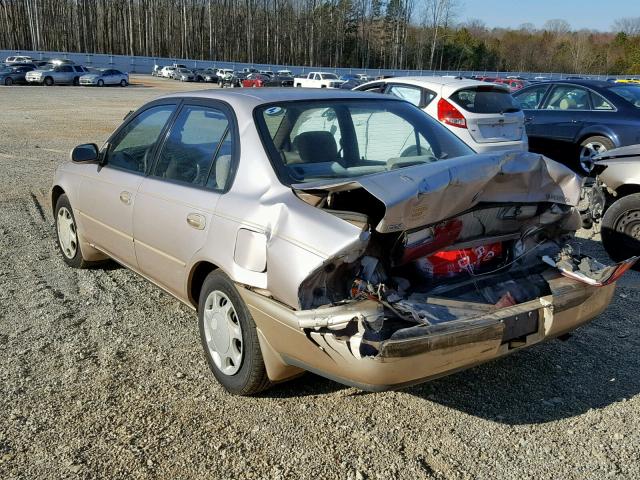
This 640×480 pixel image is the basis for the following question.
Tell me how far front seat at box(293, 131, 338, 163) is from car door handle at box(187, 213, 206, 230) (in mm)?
663

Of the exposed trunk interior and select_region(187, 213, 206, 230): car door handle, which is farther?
select_region(187, 213, 206, 230): car door handle

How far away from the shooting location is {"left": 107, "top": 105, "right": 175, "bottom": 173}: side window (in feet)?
13.5

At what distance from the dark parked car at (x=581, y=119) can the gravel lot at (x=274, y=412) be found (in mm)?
5898

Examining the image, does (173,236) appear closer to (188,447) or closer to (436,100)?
(188,447)

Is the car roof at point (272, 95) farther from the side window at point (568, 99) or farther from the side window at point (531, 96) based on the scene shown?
the side window at point (531, 96)

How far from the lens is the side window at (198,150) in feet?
11.3

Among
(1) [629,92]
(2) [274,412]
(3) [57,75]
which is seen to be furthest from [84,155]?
(3) [57,75]

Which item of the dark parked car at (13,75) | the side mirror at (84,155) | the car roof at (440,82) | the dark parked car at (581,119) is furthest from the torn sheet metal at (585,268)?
the dark parked car at (13,75)

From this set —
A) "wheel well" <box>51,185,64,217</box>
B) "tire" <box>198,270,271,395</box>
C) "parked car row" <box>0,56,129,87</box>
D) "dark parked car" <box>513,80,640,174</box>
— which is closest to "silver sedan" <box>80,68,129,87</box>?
"parked car row" <box>0,56,129,87</box>

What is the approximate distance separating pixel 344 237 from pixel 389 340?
49cm

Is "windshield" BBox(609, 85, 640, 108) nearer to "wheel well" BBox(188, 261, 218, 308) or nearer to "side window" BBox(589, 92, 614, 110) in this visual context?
"side window" BBox(589, 92, 614, 110)

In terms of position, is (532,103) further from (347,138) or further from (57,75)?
(57,75)

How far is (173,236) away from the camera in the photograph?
357 cm

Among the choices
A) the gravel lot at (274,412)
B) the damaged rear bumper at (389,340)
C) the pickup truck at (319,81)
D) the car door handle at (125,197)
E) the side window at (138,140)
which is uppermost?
the side window at (138,140)
